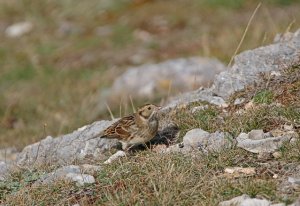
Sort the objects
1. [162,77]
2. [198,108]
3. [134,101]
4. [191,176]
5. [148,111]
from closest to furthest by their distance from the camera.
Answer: [191,176], [148,111], [198,108], [134,101], [162,77]

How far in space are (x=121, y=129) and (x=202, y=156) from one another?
1091 millimetres

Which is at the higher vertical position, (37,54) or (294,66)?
(294,66)

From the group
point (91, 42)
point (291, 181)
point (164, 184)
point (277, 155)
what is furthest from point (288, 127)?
point (91, 42)

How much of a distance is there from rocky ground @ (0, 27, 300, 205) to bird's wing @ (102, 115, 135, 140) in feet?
0.57

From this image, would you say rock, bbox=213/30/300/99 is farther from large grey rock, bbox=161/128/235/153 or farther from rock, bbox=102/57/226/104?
rock, bbox=102/57/226/104

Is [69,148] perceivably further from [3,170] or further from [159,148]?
[159,148]

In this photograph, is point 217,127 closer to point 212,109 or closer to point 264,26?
point 212,109

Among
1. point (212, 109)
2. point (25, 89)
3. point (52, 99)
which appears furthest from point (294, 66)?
point (25, 89)

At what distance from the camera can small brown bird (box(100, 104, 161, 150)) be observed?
23.8 ft

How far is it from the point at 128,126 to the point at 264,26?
969cm

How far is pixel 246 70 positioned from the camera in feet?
27.6

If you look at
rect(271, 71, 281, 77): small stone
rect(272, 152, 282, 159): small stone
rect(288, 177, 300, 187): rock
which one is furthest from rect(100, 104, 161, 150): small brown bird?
rect(288, 177, 300, 187): rock

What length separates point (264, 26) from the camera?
16625 mm

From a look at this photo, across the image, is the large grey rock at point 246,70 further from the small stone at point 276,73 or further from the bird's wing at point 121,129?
the bird's wing at point 121,129
